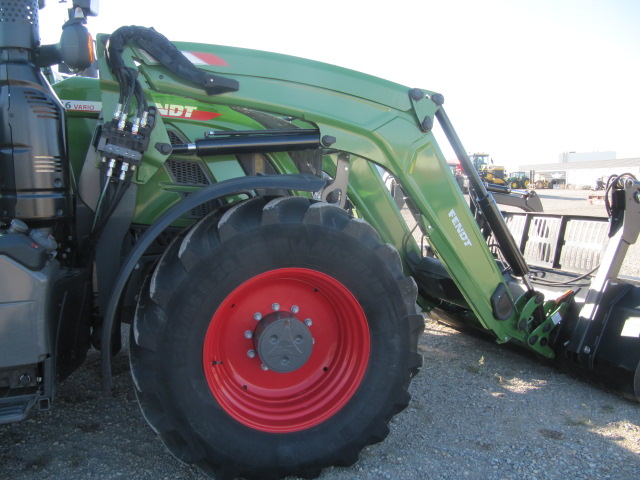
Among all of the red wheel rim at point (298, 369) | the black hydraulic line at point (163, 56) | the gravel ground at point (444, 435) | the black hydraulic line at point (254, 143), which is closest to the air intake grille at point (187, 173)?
the black hydraulic line at point (254, 143)

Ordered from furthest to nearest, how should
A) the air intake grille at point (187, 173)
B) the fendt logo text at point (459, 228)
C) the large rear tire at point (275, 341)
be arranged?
1. the fendt logo text at point (459, 228)
2. the air intake grille at point (187, 173)
3. the large rear tire at point (275, 341)

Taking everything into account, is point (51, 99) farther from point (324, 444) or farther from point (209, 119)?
point (324, 444)

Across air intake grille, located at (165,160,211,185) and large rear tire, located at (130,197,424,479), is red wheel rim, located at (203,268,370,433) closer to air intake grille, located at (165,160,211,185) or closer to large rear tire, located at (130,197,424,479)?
large rear tire, located at (130,197,424,479)

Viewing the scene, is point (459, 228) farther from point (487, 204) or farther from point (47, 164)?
point (47, 164)

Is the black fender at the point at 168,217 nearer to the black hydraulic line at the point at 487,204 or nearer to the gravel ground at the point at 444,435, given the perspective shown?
the gravel ground at the point at 444,435

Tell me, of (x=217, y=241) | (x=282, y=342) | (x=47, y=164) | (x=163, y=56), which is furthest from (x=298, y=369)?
(x=163, y=56)

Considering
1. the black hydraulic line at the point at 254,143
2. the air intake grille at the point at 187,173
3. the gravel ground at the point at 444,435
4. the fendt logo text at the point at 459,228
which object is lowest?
the gravel ground at the point at 444,435

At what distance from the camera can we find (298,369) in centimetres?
286

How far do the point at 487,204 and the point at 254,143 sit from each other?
1.80 metres

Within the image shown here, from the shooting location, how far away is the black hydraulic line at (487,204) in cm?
340

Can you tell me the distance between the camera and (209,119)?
2.96 metres

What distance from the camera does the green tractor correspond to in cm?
240

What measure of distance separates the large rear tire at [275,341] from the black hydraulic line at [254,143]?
0.43 meters

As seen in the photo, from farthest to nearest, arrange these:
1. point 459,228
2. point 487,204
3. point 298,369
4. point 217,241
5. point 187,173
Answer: point 487,204
point 459,228
point 187,173
point 298,369
point 217,241
